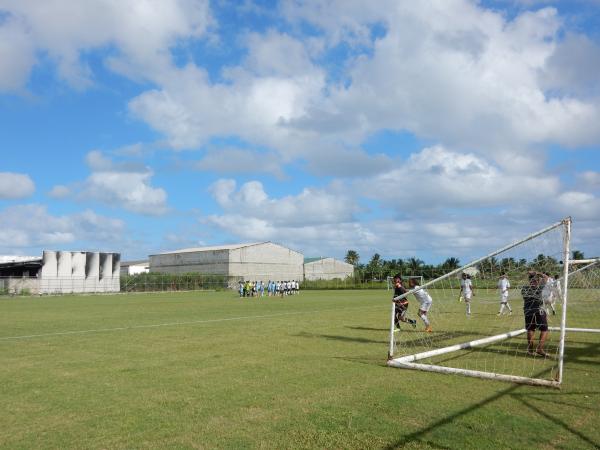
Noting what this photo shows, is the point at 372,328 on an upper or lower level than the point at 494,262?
lower

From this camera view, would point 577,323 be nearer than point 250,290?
Yes

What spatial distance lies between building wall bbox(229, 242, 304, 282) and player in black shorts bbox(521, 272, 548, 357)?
74568 millimetres

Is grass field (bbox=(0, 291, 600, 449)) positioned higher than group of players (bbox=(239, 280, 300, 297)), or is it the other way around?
grass field (bbox=(0, 291, 600, 449))

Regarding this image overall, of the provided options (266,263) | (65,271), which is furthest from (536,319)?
(266,263)

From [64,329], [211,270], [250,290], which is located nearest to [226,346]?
[64,329]

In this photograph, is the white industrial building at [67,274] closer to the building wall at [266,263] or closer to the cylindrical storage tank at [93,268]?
the cylindrical storage tank at [93,268]

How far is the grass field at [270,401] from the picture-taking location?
659 cm

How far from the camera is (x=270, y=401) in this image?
8312mm

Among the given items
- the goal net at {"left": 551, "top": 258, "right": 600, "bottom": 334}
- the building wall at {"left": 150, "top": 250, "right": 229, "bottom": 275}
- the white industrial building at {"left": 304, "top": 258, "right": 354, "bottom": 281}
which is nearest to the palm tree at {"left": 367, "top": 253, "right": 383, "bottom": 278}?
the white industrial building at {"left": 304, "top": 258, "right": 354, "bottom": 281}

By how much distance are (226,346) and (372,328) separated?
6823 millimetres

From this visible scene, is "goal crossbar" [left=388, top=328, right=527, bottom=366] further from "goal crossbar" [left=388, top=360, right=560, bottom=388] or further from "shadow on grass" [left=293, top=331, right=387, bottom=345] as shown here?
"shadow on grass" [left=293, top=331, right=387, bottom=345]

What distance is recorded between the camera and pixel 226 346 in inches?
567

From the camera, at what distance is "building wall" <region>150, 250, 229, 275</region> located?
88.0m

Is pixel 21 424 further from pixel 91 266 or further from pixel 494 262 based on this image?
pixel 91 266
